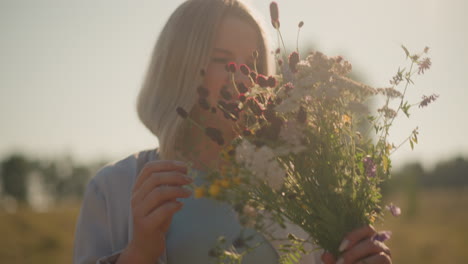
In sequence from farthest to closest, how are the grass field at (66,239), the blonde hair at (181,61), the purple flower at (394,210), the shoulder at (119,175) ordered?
the grass field at (66,239)
the shoulder at (119,175)
the blonde hair at (181,61)
the purple flower at (394,210)

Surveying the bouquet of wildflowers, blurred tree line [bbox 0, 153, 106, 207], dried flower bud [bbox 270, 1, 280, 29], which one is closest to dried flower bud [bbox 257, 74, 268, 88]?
the bouquet of wildflowers

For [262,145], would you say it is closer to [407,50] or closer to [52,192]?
[407,50]

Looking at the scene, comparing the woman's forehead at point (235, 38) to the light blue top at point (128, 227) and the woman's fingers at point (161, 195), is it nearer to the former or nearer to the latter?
the light blue top at point (128, 227)

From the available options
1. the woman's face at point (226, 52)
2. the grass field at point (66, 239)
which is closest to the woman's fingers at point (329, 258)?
the woman's face at point (226, 52)

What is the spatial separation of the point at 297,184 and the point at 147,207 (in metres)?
0.62

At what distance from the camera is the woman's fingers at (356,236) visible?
1.39 m

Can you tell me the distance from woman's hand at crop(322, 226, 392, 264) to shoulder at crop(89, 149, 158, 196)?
158 centimetres

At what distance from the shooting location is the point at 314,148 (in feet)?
4.71

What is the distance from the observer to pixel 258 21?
2.54 metres

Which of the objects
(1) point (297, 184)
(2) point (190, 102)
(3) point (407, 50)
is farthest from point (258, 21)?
(1) point (297, 184)

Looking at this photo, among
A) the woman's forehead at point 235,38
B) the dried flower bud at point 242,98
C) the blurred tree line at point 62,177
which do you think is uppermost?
the woman's forehead at point 235,38

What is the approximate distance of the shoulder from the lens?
259 centimetres

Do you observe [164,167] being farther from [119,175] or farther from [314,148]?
[119,175]

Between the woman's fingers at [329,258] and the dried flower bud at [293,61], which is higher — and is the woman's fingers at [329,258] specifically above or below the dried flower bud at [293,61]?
below
